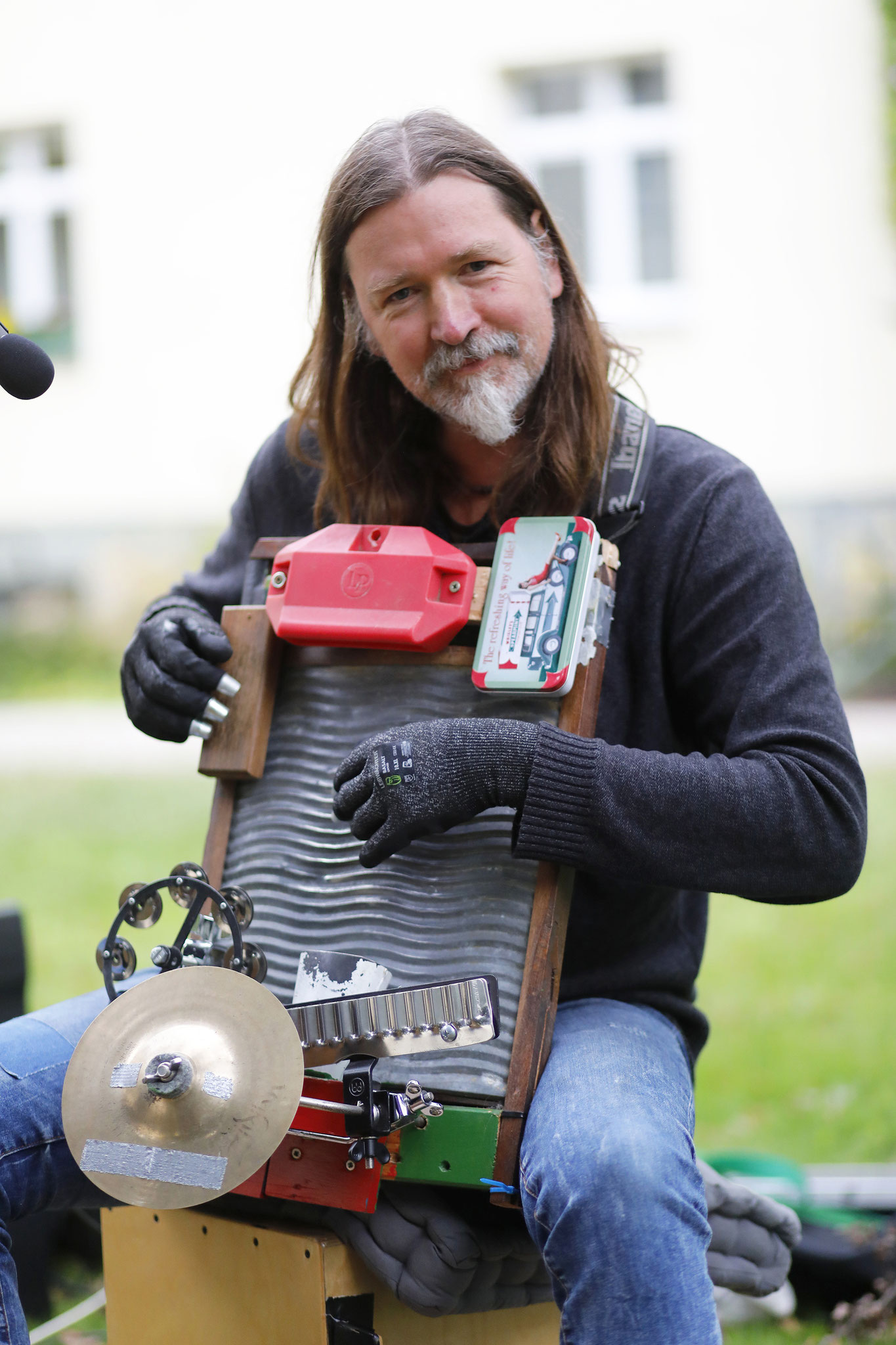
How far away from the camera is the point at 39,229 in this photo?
33.7 feet

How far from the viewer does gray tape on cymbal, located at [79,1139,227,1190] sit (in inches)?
68.7

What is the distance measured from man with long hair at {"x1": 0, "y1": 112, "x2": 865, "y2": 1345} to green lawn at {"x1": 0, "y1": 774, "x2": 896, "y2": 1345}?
1.15 m

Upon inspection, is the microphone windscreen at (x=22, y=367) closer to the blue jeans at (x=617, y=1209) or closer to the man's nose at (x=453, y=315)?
the man's nose at (x=453, y=315)

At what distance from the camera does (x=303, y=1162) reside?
2.00m

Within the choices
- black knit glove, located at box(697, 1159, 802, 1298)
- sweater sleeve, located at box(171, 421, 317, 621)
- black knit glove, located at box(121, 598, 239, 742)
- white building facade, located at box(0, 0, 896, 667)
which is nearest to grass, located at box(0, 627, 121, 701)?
white building facade, located at box(0, 0, 896, 667)

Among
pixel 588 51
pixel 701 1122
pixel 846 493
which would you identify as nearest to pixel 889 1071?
pixel 701 1122

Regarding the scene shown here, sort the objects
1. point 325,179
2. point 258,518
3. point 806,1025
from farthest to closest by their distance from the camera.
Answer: point 325,179 < point 806,1025 < point 258,518

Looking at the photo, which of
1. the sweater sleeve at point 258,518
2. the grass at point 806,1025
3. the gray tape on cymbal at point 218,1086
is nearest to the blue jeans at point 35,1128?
the gray tape on cymbal at point 218,1086

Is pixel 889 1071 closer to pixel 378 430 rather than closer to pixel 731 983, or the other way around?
pixel 731 983

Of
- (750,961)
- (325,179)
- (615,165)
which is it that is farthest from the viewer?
(615,165)

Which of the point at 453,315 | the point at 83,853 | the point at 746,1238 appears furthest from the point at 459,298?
the point at 83,853

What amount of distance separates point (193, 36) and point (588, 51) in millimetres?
2667

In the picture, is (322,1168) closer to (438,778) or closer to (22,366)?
Result: (438,778)

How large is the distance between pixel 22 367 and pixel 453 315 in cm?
77
